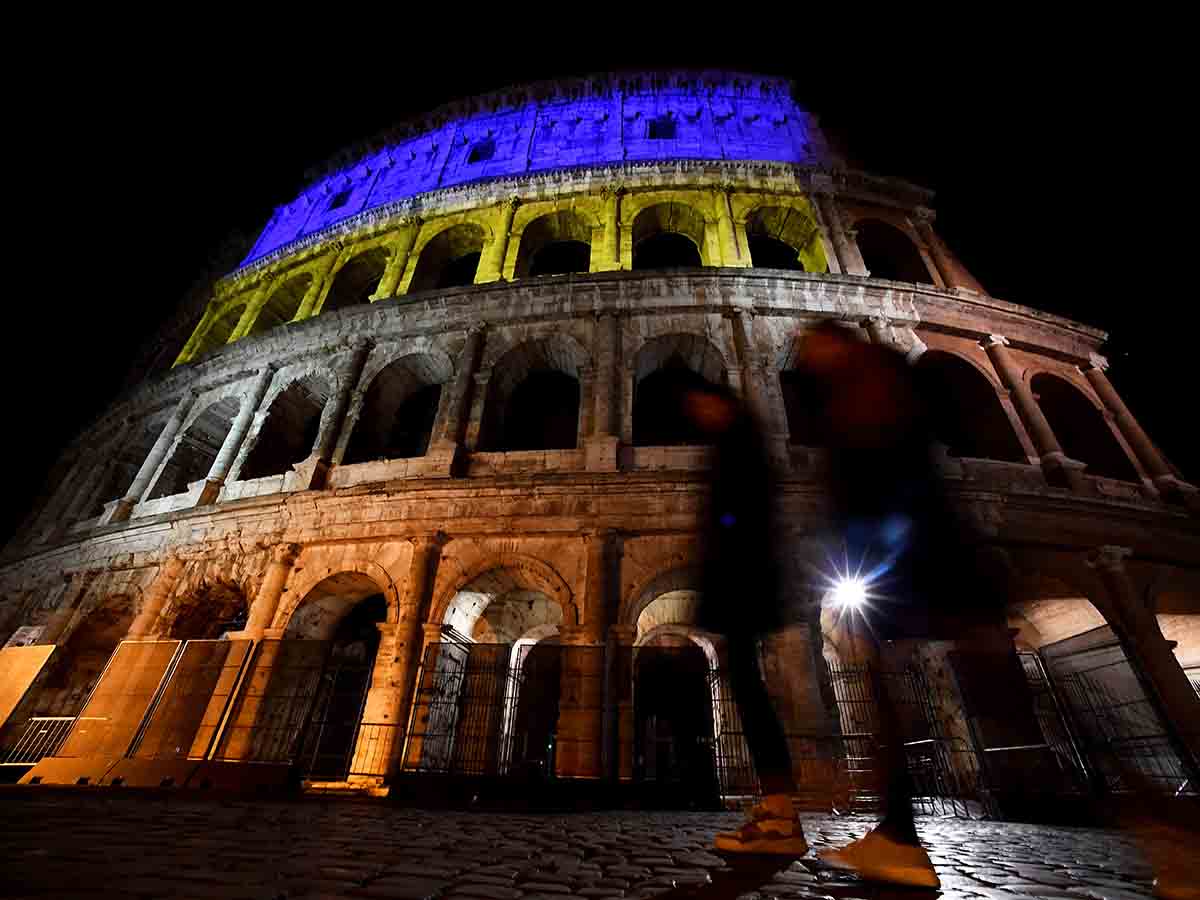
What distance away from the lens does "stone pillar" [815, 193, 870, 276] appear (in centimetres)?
1264

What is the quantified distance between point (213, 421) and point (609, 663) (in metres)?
11.9

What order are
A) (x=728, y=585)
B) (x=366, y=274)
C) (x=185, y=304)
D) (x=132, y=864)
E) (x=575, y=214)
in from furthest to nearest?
(x=185, y=304)
(x=366, y=274)
(x=575, y=214)
(x=728, y=585)
(x=132, y=864)

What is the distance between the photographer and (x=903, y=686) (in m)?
8.61

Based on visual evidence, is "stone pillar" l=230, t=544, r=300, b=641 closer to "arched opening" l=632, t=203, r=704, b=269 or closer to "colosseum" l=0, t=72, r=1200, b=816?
"colosseum" l=0, t=72, r=1200, b=816

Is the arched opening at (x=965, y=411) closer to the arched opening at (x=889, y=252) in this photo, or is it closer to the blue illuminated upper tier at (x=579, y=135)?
the arched opening at (x=889, y=252)

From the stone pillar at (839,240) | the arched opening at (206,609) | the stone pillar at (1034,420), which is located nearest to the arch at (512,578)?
the arched opening at (206,609)

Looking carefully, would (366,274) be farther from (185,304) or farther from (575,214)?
(185,304)

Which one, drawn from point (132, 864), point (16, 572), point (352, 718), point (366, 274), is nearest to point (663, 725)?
point (352, 718)

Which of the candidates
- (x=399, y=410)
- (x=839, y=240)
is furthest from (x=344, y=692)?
(x=839, y=240)

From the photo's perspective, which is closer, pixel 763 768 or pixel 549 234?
pixel 763 768

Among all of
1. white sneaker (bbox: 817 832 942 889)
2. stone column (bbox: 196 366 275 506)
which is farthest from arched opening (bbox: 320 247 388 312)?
white sneaker (bbox: 817 832 942 889)

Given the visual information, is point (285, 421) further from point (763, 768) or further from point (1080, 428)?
point (1080, 428)

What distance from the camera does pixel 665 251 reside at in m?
15.7

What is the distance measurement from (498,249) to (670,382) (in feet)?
18.3
